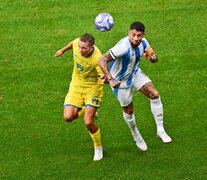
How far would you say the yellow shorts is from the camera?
945 centimetres

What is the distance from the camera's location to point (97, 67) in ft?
30.4

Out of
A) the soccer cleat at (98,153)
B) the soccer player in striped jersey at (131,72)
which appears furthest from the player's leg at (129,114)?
the soccer cleat at (98,153)

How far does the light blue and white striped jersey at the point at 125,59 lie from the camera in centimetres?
889

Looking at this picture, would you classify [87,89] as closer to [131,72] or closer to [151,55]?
[131,72]

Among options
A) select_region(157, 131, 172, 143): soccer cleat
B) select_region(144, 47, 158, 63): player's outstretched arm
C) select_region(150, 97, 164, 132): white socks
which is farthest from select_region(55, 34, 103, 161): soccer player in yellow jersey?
select_region(157, 131, 172, 143): soccer cleat

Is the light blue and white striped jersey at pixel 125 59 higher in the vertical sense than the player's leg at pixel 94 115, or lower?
higher

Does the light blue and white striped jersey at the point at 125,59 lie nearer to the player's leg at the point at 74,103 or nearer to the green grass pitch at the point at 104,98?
the player's leg at the point at 74,103

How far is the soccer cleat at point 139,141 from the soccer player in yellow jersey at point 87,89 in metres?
0.63

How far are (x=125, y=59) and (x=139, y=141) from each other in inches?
60.1

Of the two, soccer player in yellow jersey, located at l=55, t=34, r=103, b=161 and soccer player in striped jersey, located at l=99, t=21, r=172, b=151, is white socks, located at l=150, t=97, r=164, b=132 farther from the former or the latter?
soccer player in yellow jersey, located at l=55, t=34, r=103, b=161

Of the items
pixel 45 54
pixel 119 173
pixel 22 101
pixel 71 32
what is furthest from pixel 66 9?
pixel 119 173

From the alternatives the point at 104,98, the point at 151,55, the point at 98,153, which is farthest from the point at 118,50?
the point at 104,98

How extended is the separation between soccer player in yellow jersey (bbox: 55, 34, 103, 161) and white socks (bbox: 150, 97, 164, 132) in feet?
3.00

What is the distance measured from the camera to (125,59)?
9070 mm
